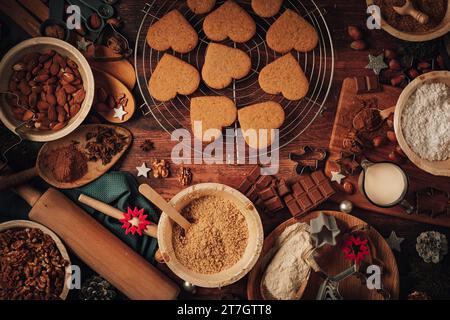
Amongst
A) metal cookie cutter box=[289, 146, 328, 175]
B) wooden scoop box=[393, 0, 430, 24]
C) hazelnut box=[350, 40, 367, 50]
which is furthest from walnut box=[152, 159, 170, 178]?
wooden scoop box=[393, 0, 430, 24]

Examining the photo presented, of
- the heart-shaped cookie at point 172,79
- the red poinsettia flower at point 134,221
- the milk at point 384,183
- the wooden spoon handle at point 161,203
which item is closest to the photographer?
the wooden spoon handle at point 161,203

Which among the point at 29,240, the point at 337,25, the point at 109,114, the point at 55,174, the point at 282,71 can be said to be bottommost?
the point at 29,240

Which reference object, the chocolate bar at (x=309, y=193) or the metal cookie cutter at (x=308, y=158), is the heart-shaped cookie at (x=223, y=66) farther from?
the chocolate bar at (x=309, y=193)

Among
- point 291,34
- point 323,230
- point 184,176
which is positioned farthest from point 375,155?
point 184,176

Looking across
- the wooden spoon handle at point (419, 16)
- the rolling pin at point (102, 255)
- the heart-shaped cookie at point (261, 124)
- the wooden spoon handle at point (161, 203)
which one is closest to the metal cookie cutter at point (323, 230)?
the heart-shaped cookie at point (261, 124)

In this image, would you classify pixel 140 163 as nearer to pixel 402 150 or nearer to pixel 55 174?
pixel 55 174

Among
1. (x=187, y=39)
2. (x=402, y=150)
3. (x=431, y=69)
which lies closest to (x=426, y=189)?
(x=402, y=150)
